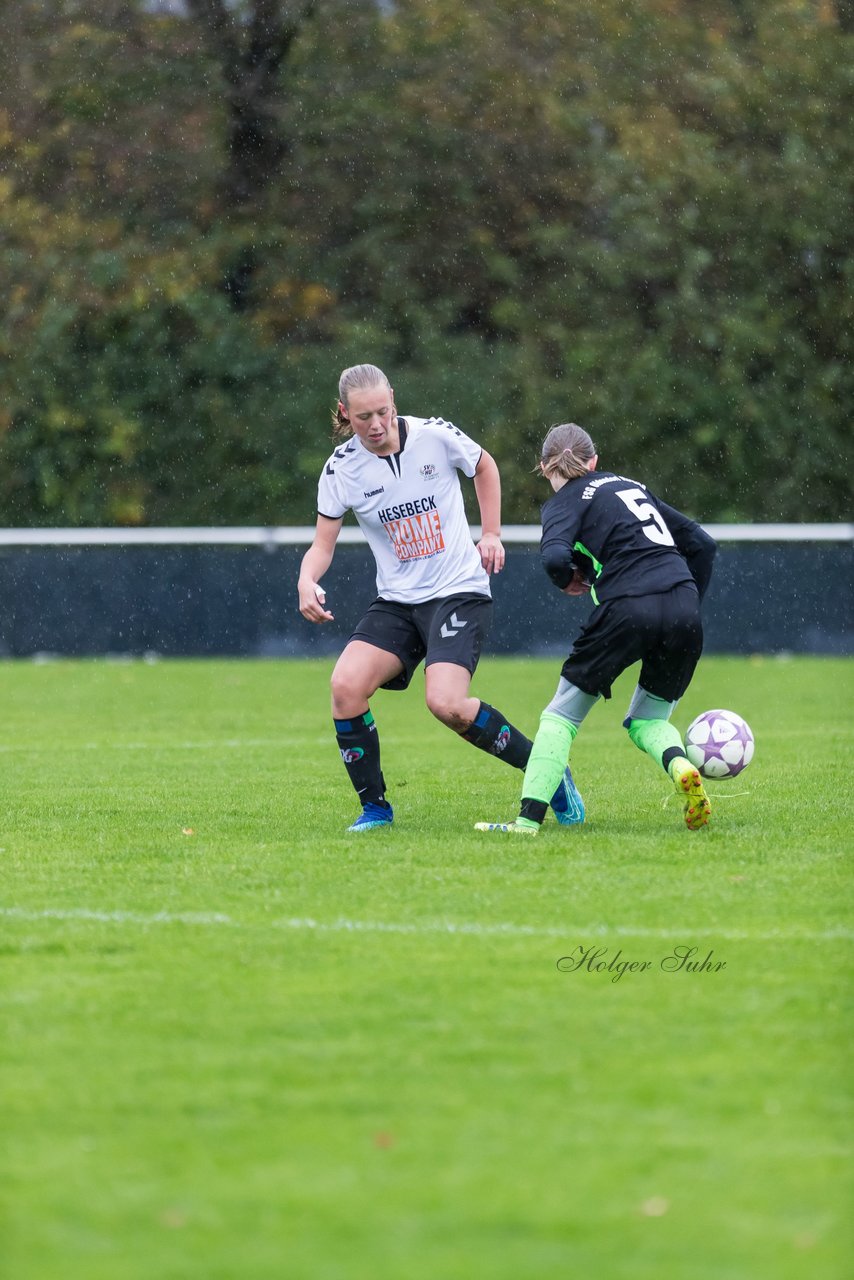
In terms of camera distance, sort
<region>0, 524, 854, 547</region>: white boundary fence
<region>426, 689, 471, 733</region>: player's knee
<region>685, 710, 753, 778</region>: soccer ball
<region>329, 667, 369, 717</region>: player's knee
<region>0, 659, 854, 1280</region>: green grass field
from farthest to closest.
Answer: <region>0, 524, 854, 547</region>: white boundary fence → <region>685, 710, 753, 778</region>: soccer ball → <region>329, 667, 369, 717</region>: player's knee → <region>426, 689, 471, 733</region>: player's knee → <region>0, 659, 854, 1280</region>: green grass field

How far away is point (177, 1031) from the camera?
4.20m

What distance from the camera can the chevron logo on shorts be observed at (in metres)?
7.37

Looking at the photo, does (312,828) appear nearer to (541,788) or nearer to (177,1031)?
(541,788)

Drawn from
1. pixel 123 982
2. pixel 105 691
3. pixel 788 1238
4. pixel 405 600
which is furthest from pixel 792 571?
pixel 788 1238

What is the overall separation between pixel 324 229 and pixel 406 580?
23.1 meters

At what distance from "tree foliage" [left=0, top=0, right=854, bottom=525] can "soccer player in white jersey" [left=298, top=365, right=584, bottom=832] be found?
2004 centimetres

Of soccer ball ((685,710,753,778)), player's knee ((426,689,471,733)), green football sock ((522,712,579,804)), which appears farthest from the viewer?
soccer ball ((685,710,753,778))

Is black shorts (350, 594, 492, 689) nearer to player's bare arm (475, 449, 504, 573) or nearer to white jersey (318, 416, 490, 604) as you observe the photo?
white jersey (318, 416, 490, 604)

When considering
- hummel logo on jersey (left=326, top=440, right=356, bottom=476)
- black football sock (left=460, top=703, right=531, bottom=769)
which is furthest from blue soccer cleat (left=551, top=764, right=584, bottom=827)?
hummel logo on jersey (left=326, top=440, right=356, bottom=476)

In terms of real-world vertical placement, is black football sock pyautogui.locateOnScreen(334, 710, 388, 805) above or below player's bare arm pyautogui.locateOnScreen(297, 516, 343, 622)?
below

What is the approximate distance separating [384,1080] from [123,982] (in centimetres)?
112

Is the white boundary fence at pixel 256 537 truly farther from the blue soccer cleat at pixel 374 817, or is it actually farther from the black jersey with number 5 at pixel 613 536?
the black jersey with number 5 at pixel 613 536

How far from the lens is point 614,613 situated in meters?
6.96

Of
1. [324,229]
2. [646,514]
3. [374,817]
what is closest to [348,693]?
[374,817]
